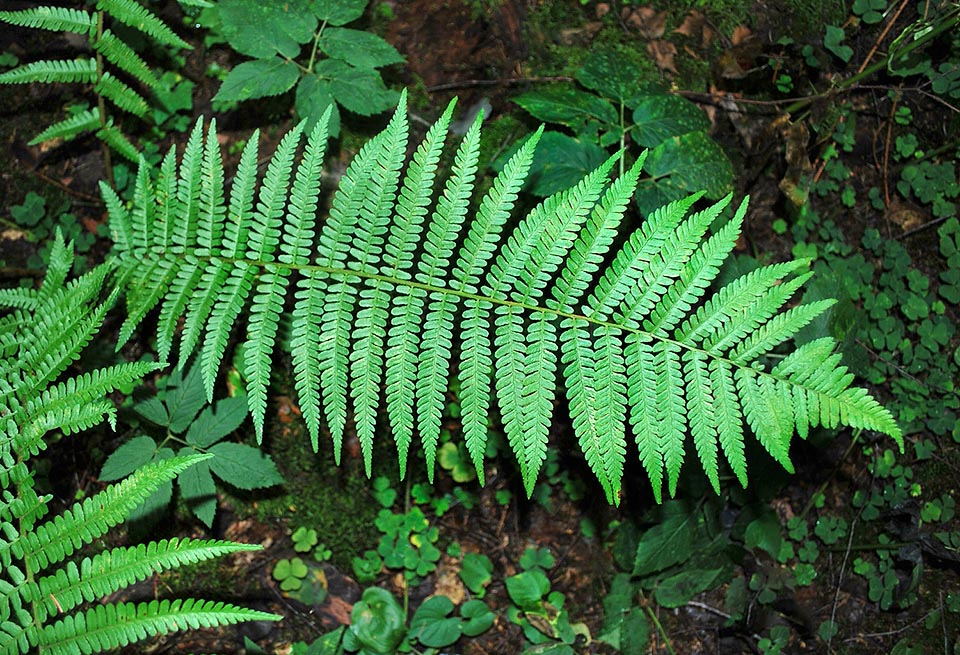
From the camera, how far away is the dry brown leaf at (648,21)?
12.6 feet

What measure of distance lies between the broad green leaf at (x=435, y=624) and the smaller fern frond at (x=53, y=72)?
2837 millimetres

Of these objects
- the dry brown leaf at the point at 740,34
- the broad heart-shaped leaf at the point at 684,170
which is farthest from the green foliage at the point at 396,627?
the dry brown leaf at the point at 740,34

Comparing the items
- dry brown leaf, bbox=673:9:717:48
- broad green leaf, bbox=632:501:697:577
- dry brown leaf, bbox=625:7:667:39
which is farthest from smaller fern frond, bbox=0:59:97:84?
broad green leaf, bbox=632:501:697:577

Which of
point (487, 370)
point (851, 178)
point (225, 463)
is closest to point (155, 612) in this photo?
point (225, 463)

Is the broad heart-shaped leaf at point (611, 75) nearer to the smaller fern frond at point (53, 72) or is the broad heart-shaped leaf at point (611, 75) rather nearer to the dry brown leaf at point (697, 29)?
the dry brown leaf at point (697, 29)

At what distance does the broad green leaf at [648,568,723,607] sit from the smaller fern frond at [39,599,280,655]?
6.68 ft

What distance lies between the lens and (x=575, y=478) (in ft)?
11.9

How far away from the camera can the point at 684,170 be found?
3.22m

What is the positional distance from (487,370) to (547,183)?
93 cm

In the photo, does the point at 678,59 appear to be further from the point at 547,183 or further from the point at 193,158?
the point at 193,158

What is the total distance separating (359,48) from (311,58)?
0.72 feet

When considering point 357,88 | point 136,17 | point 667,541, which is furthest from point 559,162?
point 136,17

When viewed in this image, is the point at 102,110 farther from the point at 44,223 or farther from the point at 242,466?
the point at 242,466

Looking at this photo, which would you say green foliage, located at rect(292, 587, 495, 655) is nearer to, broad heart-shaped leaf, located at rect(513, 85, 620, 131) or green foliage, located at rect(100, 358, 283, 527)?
green foliage, located at rect(100, 358, 283, 527)
